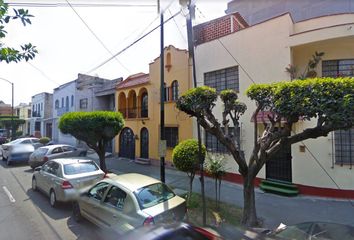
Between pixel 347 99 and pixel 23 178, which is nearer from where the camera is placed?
pixel 347 99

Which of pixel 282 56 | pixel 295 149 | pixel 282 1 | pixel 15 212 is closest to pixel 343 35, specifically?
pixel 282 56

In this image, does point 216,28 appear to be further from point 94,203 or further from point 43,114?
point 43,114

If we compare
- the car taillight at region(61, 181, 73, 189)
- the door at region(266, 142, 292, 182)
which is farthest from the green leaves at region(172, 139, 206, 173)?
the door at region(266, 142, 292, 182)

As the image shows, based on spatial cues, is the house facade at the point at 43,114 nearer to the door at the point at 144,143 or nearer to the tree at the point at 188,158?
the door at the point at 144,143

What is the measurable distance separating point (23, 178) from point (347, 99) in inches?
563

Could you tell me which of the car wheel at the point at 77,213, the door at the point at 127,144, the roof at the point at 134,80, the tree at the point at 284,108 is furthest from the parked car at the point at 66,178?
the roof at the point at 134,80

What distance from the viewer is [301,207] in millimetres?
8188

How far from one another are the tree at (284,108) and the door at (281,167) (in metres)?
4.10

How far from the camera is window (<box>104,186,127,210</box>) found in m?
5.44

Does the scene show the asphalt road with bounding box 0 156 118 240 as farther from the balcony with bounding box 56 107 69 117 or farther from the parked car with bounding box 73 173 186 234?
the balcony with bounding box 56 107 69 117

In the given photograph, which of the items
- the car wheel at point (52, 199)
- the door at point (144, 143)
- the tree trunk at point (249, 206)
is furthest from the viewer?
the door at point (144, 143)

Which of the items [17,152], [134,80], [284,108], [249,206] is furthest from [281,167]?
[17,152]

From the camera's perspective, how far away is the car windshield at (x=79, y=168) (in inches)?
327

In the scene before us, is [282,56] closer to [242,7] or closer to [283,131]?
[283,131]
